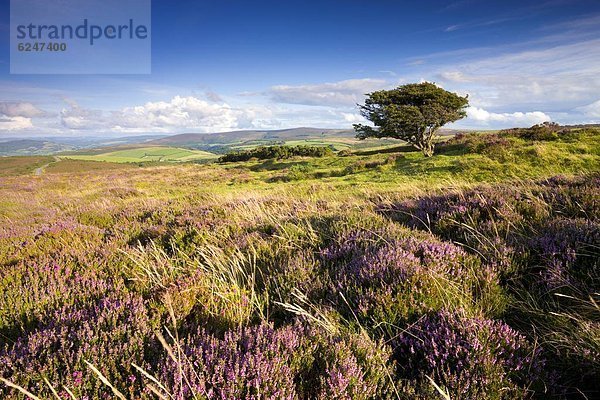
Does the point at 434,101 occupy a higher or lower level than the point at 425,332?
higher

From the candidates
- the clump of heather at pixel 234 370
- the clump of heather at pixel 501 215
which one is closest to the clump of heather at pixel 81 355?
the clump of heather at pixel 234 370

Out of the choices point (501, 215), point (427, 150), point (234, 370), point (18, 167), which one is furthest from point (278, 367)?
point (18, 167)

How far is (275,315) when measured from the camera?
3.11m

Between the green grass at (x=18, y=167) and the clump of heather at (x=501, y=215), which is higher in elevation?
the green grass at (x=18, y=167)

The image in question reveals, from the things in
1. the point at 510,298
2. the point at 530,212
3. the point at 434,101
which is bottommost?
the point at 510,298

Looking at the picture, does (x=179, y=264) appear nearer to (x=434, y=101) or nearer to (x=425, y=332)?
(x=425, y=332)

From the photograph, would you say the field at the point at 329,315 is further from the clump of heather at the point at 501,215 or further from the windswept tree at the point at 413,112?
the windswept tree at the point at 413,112

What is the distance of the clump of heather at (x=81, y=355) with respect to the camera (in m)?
1.85

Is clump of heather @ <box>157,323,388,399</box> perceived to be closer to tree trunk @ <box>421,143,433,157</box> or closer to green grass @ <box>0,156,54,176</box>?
tree trunk @ <box>421,143,433,157</box>

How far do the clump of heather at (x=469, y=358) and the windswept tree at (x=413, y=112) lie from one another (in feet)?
88.6

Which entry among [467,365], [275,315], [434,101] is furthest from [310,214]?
[434,101]

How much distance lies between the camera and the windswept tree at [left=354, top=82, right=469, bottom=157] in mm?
27688

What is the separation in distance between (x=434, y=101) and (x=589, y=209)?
90.4ft

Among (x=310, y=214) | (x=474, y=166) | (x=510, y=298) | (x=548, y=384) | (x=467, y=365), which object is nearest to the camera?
(x=548, y=384)
